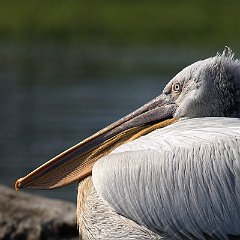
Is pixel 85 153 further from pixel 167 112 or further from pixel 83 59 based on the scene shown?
pixel 83 59

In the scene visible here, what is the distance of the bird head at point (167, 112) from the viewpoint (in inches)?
274

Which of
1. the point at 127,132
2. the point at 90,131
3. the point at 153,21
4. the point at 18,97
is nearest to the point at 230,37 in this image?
the point at 153,21

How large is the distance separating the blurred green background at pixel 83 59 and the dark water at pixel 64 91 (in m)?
0.02

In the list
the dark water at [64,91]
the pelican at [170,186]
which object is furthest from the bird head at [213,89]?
the dark water at [64,91]

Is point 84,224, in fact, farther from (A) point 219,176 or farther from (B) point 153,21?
(B) point 153,21

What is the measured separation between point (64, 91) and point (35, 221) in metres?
12.1

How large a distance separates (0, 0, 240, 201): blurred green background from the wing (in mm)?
5466

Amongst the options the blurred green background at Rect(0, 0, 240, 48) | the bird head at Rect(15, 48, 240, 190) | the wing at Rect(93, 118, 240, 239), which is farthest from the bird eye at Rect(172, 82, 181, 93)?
the blurred green background at Rect(0, 0, 240, 48)

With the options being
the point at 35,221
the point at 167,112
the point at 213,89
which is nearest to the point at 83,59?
the point at 35,221

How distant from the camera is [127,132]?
7.16 metres

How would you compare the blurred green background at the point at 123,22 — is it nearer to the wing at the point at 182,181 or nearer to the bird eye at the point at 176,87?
the bird eye at the point at 176,87

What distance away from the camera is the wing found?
19.8 feet

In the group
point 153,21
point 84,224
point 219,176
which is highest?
point 219,176

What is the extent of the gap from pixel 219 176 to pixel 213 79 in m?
1.10
